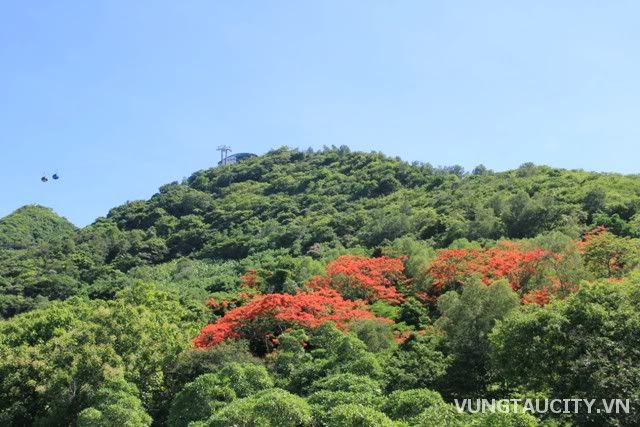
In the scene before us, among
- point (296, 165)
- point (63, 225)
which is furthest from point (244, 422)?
point (63, 225)

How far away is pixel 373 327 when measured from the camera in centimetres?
2778

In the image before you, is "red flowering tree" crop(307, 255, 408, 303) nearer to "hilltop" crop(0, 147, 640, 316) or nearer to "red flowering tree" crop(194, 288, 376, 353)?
"red flowering tree" crop(194, 288, 376, 353)

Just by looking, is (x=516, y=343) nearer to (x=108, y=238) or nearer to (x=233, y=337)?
(x=233, y=337)

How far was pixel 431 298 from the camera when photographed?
118ft

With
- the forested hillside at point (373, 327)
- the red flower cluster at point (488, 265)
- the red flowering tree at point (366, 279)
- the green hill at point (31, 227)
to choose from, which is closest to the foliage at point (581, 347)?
the forested hillside at point (373, 327)

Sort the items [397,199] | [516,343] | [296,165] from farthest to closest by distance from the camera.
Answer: [296,165] < [397,199] < [516,343]

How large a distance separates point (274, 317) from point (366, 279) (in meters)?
8.04

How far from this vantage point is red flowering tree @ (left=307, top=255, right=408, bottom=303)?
37.2 meters

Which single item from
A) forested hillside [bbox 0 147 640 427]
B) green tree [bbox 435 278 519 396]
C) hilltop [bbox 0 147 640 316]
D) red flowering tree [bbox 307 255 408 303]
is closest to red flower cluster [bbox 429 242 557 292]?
forested hillside [bbox 0 147 640 427]

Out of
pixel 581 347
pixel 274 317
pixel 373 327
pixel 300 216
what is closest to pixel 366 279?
pixel 274 317

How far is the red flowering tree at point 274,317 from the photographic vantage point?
30250mm

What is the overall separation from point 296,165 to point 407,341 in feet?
280

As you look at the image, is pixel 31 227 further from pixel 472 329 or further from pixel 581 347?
pixel 581 347

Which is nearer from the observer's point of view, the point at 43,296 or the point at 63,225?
the point at 43,296
